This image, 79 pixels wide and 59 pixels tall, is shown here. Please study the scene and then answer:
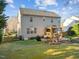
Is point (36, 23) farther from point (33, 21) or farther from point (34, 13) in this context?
point (34, 13)

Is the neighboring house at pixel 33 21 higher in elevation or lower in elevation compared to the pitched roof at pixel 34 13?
lower

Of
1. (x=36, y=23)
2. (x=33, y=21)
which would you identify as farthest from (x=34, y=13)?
(x=36, y=23)

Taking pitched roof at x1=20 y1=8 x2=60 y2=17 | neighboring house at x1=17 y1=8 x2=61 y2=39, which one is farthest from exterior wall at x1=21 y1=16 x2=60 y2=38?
pitched roof at x1=20 y1=8 x2=60 y2=17

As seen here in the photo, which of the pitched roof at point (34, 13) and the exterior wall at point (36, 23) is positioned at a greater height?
the pitched roof at point (34, 13)

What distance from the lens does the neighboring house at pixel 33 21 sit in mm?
37156

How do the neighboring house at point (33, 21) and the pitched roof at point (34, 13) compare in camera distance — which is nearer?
the neighboring house at point (33, 21)

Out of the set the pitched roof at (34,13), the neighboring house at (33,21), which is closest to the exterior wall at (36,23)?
the neighboring house at (33,21)

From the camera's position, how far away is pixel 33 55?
59.4ft

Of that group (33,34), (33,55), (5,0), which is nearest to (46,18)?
(33,34)

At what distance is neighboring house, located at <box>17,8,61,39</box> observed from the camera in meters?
37.2

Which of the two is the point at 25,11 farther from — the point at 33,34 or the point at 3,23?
the point at 3,23

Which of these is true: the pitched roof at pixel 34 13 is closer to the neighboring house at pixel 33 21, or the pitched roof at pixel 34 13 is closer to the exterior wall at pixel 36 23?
the neighboring house at pixel 33 21

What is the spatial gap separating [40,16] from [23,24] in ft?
13.5

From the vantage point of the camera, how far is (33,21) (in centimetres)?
3822
